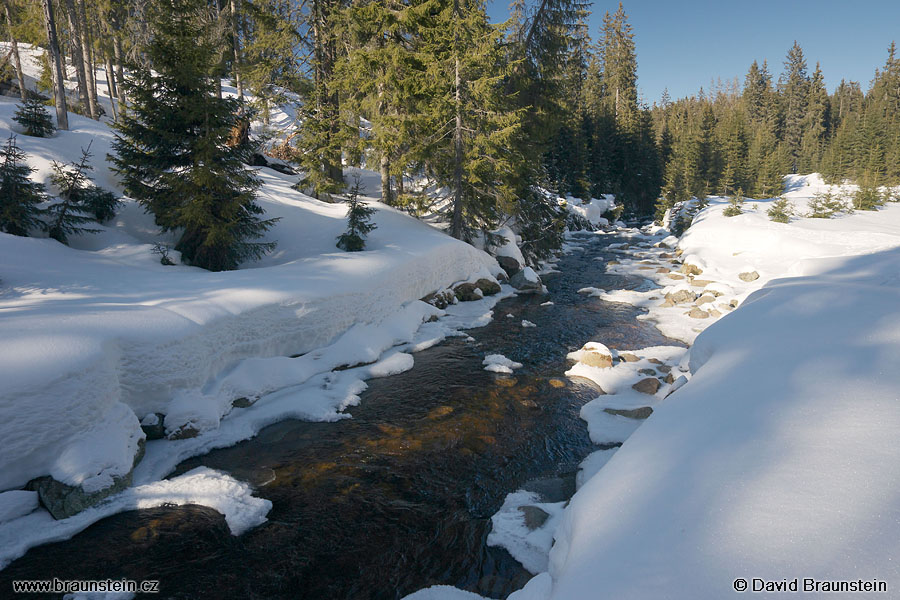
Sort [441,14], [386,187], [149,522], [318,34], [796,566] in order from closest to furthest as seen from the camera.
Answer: [796,566] < [149,522] < [441,14] < [318,34] < [386,187]

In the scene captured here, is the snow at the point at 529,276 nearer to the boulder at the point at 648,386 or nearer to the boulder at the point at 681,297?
the boulder at the point at 681,297

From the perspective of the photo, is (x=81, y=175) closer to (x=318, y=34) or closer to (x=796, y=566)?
(x=318, y=34)

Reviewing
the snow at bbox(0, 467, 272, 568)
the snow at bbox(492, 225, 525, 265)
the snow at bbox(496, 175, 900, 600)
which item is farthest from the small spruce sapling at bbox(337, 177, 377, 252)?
the snow at bbox(496, 175, 900, 600)

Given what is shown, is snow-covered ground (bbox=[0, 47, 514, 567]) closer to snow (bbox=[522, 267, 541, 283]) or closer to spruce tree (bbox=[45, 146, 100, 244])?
spruce tree (bbox=[45, 146, 100, 244])

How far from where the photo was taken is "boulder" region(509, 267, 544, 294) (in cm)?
1797

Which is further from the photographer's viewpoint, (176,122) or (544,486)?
(176,122)

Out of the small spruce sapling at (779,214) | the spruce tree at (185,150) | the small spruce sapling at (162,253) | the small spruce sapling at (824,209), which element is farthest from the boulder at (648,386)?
the small spruce sapling at (824,209)

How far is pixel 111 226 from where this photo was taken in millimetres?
12875

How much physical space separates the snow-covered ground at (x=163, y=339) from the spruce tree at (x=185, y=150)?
1091mm

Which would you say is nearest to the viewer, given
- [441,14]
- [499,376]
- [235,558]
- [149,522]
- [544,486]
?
[235,558]

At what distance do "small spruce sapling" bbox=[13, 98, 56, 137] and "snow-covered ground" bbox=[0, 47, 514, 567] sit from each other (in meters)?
0.38

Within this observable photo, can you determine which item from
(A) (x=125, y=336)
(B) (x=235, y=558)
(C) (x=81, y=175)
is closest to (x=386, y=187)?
(C) (x=81, y=175)

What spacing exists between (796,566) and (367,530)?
445 cm

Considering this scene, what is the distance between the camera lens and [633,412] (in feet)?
25.8
